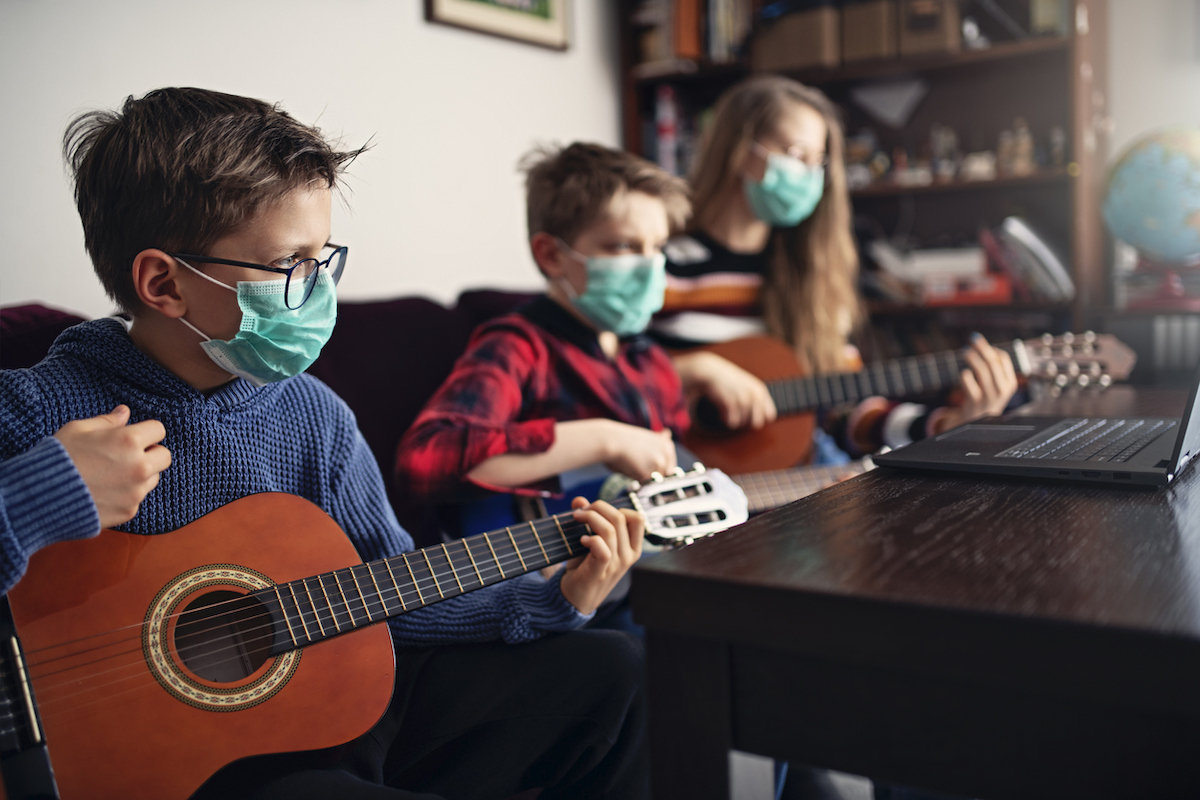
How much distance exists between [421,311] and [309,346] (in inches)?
24.9

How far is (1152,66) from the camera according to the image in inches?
93.5

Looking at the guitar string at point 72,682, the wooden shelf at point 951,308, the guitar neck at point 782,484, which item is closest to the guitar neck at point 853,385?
the guitar neck at point 782,484

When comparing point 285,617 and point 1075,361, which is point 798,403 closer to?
point 1075,361

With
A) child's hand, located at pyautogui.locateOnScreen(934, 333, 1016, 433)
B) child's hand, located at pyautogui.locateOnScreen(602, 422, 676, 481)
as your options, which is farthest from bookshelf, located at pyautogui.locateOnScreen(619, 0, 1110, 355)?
child's hand, located at pyautogui.locateOnScreen(602, 422, 676, 481)

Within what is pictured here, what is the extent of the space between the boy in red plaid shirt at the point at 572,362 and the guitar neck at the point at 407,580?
217 mm

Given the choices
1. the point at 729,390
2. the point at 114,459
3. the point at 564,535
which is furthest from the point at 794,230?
the point at 114,459

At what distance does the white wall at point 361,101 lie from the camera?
48.4 inches

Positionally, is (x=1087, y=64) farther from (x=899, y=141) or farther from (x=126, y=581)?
(x=126, y=581)

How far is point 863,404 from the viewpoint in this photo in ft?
6.22

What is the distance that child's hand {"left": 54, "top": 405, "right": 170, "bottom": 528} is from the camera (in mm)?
697

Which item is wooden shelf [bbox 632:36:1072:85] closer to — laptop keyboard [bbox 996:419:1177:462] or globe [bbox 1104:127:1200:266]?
globe [bbox 1104:127:1200:266]

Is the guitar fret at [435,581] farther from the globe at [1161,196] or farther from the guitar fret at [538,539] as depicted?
the globe at [1161,196]

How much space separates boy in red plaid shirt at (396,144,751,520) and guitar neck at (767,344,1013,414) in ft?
1.14

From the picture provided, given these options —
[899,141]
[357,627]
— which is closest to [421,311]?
[357,627]
